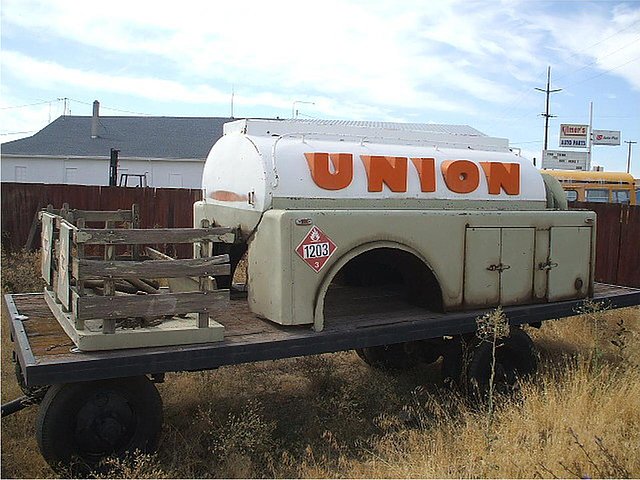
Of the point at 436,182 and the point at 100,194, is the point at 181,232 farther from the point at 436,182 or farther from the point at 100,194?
the point at 100,194

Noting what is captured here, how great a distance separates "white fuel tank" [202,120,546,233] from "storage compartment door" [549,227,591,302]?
420 mm

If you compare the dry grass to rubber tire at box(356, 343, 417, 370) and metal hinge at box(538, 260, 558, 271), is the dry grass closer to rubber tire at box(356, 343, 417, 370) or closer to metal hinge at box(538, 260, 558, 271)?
rubber tire at box(356, 343, 417, 370)

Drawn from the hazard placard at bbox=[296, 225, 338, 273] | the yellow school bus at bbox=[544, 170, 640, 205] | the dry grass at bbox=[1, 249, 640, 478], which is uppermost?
the yellow school bus at bbox=[544, 170, 640, 205]

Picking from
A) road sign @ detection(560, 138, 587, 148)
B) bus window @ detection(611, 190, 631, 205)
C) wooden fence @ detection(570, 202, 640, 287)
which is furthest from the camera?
road sign @ detection(560, 138, 587, 148)

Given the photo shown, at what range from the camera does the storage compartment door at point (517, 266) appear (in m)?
6.13

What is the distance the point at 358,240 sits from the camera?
5301mm

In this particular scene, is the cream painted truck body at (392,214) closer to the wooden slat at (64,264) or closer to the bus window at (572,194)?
the wooden slat at (64,264)

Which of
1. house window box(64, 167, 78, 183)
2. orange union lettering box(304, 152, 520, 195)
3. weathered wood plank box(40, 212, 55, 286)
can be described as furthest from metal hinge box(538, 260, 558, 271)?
house window box(64, 167, 78, 183)

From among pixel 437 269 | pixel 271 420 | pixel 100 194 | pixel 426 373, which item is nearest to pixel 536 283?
pixel 437 269

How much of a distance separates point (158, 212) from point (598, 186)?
1211 centimetres

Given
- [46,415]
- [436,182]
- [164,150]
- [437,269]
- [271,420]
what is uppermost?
[164,150]

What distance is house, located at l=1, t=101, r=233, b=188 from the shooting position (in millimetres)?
32406

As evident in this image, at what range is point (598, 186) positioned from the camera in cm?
1811

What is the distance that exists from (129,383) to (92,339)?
0.45m
